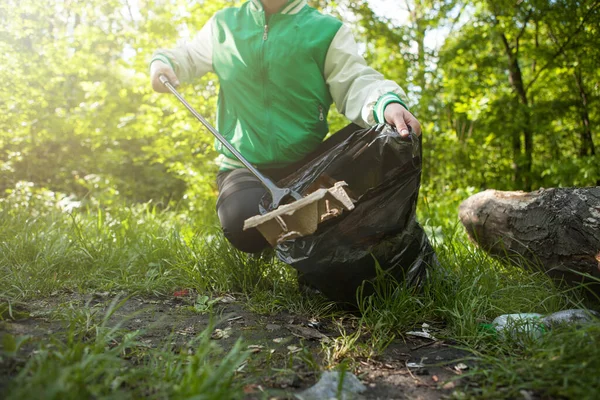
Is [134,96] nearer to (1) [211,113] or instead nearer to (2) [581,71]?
(1) [211,113]

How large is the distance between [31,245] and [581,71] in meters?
6.03

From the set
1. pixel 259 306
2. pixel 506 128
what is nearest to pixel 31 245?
pixel 259 306

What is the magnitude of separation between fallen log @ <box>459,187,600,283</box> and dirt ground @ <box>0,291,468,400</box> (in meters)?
0.85

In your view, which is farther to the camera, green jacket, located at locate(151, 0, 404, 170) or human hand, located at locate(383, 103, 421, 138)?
green jacket, located at locate(151, 0, 404, 170)

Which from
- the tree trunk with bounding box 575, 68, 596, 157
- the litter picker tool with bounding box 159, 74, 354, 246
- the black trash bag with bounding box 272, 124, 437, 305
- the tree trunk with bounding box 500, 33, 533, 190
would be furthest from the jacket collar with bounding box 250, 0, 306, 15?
the tree trunk with bounding box 575, 68, 596, 157

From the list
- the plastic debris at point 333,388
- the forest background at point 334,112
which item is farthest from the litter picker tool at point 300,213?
the forest background at point 334,112

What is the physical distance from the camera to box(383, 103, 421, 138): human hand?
1854 mm

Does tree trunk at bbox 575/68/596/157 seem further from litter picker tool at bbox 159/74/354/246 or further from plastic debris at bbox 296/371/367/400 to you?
plastic debris at bbox 296/371/367/400

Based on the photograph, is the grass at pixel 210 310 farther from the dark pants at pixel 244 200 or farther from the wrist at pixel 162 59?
the wrist at pixel 162 59

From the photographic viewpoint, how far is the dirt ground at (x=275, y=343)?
136 cm

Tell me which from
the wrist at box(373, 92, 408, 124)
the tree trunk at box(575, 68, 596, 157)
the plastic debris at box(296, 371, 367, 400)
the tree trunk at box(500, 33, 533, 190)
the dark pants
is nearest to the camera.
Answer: the plastic debris at box(296, 371, 367, 400)

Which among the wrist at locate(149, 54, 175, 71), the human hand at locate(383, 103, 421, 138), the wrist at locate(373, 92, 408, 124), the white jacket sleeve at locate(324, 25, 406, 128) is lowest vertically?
the human hand at locate(383, 103, 421, 138)

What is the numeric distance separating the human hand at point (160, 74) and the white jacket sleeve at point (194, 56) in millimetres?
138

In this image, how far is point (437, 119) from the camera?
6.61 m
